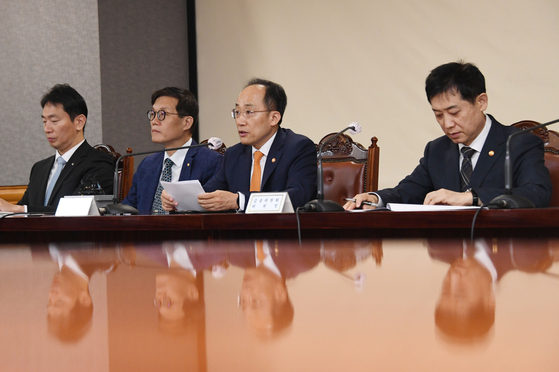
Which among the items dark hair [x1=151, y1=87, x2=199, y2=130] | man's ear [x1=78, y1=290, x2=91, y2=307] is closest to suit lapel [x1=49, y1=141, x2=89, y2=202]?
dark hair [x1=151, y1=87, x2=199, y2=130]

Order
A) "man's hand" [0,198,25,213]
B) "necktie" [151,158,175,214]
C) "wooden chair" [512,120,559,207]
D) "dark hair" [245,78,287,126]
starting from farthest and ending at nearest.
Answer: "necktie" [151,158,175,214] → "dark hair" [245,78,287,126] → "man's hand" [0,198,25,213] → "wooden chair" [512,120,559,207]

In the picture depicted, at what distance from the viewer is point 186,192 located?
6.40ft

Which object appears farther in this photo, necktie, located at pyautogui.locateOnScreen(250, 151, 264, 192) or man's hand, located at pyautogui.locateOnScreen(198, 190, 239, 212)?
necktie, located at pyautogui.locateOnScreen(250, 151, 264, 192)

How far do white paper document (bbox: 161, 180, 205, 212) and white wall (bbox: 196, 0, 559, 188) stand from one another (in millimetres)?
1840

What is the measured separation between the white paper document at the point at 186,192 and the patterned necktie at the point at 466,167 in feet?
3.25

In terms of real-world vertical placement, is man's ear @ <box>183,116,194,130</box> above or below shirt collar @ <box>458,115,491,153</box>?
above

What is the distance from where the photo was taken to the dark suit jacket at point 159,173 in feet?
8.69

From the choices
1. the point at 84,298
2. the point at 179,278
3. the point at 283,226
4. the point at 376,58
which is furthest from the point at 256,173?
the point at 84,298

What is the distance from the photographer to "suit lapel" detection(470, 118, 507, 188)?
6.56 feet

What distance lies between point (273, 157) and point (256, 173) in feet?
0.35

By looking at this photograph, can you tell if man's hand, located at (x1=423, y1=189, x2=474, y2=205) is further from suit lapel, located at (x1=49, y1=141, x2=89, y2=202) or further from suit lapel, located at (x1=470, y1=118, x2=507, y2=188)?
suit lapel, located at (x1=49, y1=141, x2=89, y2=202)

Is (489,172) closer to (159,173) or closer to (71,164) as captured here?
(159,173)

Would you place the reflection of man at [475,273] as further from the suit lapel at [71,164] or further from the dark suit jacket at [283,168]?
the suit lapel at [71,164]

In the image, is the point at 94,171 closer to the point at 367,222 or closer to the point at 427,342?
the point at 367,222
